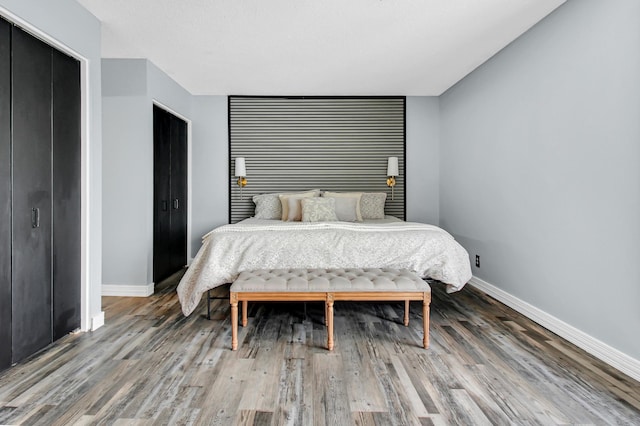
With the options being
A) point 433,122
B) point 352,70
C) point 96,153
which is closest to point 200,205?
point 96,153

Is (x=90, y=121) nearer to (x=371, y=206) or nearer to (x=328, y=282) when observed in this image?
(x=328, y=282)

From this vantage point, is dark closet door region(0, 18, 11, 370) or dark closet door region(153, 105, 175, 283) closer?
dark closet door region(0, 18, 11, 370)

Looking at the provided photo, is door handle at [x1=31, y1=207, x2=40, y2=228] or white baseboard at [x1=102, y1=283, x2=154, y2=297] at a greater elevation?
door handle at [x1=31, y1=207, x2=40, y2=228]

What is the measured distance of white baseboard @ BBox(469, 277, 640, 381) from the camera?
6.94ft

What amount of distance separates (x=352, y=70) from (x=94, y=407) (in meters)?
3.71

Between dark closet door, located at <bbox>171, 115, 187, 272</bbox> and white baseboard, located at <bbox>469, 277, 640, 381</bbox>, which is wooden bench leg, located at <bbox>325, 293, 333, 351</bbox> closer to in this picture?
white baseboard, located at <bbox>469, 277, 640, 381</bbox>

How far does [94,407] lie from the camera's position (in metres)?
1.78

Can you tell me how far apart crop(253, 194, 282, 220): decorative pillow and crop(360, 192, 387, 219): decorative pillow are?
3.53ft

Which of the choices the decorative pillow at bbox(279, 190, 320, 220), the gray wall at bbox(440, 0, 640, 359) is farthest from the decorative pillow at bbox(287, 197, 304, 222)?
the gray wall at bbox(440, 0, 640, 359)

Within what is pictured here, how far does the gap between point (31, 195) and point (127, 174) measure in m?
1.56

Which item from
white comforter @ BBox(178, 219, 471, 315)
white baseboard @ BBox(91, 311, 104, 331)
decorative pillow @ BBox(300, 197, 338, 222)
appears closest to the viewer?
white baseboard @ BBox(91, 311, 104, 331)

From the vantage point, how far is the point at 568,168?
2.63m

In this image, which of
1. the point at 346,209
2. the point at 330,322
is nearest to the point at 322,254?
the point at 330,322

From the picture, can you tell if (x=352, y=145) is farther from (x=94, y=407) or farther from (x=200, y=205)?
(x=94, y=407)
